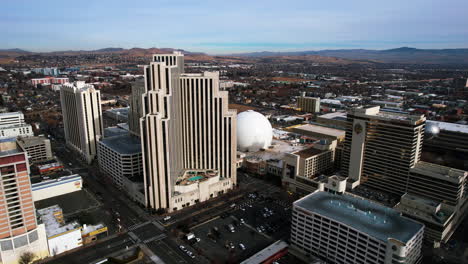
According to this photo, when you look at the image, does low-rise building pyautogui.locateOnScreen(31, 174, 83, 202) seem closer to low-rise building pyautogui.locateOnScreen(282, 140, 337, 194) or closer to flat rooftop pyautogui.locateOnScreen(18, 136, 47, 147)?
flat rooftop pyautogui.locateOnScreen(18, 136, 47, 147)

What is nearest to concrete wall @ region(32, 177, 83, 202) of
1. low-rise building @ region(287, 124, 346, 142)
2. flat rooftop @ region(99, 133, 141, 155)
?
flat rooftop @ region(99, 133, 141, 155)

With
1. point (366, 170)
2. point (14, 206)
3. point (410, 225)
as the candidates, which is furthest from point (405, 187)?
point (14, 206)

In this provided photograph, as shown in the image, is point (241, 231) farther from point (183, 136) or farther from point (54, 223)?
point (54, 223)

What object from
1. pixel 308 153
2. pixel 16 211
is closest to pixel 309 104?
pixel 308 153

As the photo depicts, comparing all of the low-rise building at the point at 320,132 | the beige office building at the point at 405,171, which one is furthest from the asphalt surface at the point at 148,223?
the low-rise building at the point at 320,132

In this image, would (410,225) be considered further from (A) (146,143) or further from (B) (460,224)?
(A) (146,143)

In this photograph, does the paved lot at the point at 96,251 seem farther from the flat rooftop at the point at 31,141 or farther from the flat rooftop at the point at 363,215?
the flat rooftop at the point at 31,141

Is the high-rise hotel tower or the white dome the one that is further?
the white dome
